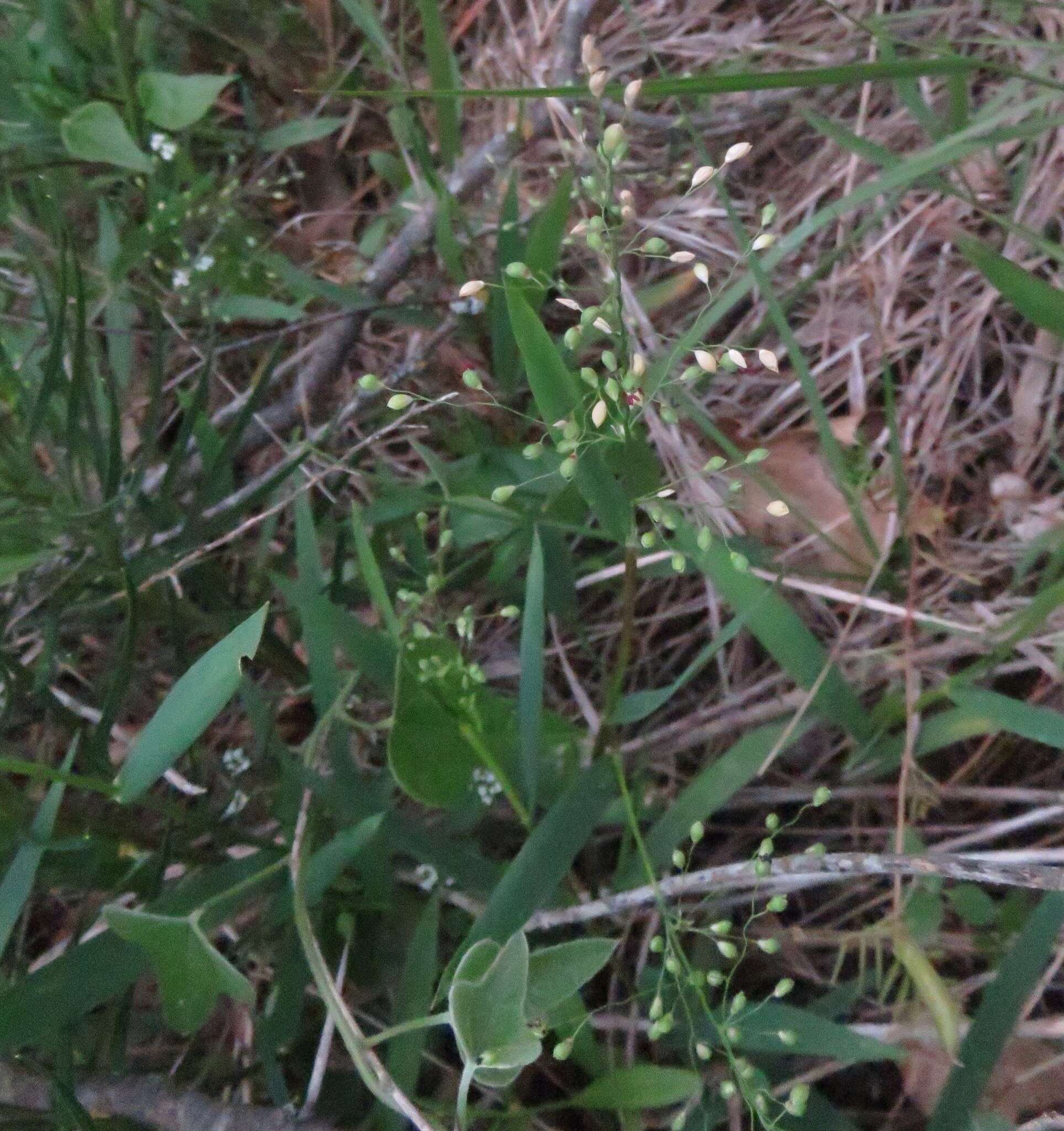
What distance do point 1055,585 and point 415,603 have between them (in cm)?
56

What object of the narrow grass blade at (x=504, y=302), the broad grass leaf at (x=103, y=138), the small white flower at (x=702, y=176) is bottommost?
the narrow grass blade at (x=504, y=302)

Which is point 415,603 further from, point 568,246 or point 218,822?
point 568,246

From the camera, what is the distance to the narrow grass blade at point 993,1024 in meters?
0.80

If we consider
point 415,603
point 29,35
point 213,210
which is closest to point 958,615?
point 415,603

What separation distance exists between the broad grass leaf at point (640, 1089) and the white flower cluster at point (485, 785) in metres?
0.26

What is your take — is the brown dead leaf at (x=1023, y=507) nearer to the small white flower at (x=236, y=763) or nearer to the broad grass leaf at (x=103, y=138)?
the small white flower at (x=236, y=763)

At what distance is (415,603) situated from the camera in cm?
76

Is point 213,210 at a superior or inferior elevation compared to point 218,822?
superior

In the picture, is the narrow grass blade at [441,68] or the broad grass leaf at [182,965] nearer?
the broad grass leaf at [182,965]

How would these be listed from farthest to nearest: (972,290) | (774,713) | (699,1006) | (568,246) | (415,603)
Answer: (568,246)
(972,290)
(774,713)
(699,1006)
(415,603)

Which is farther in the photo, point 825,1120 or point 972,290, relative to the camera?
point 972,290

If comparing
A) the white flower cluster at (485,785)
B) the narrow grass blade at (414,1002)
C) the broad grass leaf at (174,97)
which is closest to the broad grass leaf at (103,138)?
the broad grass leaf at (174,97)

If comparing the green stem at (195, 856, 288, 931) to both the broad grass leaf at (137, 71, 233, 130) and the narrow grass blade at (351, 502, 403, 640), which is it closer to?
the narrow grass blade at (351, 502, 403, 640)

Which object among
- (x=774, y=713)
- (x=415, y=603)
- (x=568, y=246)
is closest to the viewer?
(x=415, y=603)
